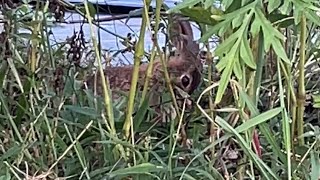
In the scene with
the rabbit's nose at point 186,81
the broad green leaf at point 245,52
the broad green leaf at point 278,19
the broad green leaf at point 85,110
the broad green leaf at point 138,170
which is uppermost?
the broad green leaf at point 278,19

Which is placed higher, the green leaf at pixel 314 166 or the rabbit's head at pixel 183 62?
the rabbit's head at pixel 183 62

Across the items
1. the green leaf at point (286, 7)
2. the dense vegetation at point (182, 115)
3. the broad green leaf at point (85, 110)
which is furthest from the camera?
the broad green leaf at point (85, 110)

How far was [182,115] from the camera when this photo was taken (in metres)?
0.90

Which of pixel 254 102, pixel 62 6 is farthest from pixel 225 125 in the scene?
pixel 62 6

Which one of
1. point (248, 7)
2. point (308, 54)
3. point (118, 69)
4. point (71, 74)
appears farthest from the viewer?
point (118, 69)

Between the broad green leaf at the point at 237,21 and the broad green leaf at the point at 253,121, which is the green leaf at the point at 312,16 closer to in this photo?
the broad green leaf at the point at 237,21

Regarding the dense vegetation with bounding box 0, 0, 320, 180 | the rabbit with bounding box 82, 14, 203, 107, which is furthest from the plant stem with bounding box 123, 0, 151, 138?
the rabbit with bounding box 82, 14, 203, 107

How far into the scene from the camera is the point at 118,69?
4.97ft

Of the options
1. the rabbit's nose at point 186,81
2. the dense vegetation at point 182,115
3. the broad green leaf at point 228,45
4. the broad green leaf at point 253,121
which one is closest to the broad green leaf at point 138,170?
the dense vegetation at point 182,115

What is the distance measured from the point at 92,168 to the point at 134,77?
5.6 inches

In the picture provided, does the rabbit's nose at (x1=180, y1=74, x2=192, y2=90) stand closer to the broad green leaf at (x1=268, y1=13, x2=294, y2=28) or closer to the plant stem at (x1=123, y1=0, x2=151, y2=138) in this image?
the plant stem at (x1=123, y1=0, x2=151, y2=138)

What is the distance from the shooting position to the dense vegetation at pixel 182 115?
78 cm

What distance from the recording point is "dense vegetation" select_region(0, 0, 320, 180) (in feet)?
2.56

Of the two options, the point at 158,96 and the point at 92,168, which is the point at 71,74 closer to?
the point at 158,96
